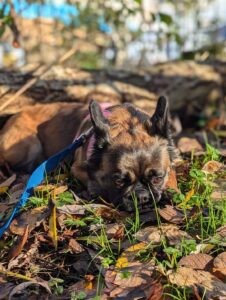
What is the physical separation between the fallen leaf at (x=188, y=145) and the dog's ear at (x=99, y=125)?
1.49 metres

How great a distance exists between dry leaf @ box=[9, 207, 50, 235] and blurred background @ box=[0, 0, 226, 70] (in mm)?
6701

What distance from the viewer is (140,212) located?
416 centimetres

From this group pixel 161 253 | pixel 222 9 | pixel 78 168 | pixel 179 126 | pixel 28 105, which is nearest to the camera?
pixel 161 253

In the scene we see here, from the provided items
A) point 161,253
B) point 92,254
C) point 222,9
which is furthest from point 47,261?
point 222,9

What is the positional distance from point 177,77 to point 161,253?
530 cm

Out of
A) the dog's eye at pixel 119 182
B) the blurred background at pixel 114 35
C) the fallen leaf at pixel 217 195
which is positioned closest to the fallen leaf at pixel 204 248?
the fallen leaf at pixel 217 195

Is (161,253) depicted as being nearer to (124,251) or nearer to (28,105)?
(124,251)

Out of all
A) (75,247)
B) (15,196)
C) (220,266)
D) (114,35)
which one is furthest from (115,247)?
(114,35)

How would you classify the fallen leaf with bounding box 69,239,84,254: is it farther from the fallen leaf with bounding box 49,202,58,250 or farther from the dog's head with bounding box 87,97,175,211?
the dog's head with bounding box 87,97,175,211

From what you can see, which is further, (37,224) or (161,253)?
(37,224)

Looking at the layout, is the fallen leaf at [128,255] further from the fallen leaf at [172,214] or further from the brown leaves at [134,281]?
the fallen leaf at [172,214]

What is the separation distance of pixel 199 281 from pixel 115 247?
0.73 metres

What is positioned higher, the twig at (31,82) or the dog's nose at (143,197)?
the twig at (31,82)

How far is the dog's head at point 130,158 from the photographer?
14.9 feet
